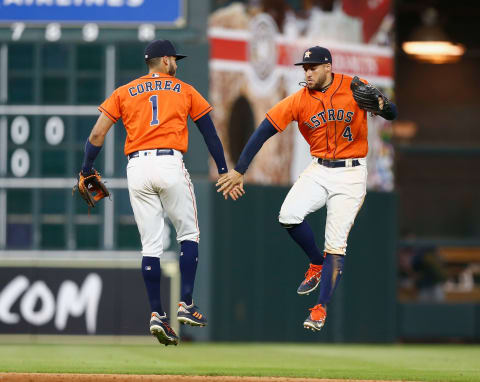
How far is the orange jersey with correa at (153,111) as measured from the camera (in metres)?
9.43

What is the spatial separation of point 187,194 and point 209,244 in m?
6.21

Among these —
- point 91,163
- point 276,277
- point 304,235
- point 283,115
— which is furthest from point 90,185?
point 276,277

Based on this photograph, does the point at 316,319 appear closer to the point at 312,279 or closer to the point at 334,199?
the point at 312,279

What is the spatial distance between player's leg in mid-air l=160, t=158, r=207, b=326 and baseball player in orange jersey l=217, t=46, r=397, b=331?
33 centimetres

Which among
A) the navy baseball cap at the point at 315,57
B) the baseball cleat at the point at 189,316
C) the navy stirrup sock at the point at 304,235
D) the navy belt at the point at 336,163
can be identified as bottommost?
the baseball cleat at the point at 189,316

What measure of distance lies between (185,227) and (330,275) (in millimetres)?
1250

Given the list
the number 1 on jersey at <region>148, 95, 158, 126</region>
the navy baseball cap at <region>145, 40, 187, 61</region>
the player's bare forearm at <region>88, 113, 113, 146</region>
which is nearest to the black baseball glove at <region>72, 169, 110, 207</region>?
the player's bare forearm at <region>88, 113, 113, 146</region>

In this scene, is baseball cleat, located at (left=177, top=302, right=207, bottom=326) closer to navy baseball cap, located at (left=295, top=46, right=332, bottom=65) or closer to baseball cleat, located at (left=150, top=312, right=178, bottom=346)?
baseball cleat, located at (left=150, top=312, right=178, bottom=346)

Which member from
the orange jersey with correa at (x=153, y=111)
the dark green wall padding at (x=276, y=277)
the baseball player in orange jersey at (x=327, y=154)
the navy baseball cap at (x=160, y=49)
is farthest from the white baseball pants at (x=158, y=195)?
the dark green wall padding at (x=276, y=277)

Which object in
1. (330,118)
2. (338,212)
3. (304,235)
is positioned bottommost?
(304,235)

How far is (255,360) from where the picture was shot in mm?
12219

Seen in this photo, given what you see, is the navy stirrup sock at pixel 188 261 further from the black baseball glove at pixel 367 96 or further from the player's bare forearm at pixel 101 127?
the black baseball glove at pixel 367 96

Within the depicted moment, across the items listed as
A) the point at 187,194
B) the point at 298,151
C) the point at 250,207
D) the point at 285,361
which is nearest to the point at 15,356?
the point at 285,361

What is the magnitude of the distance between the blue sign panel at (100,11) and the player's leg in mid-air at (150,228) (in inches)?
243
